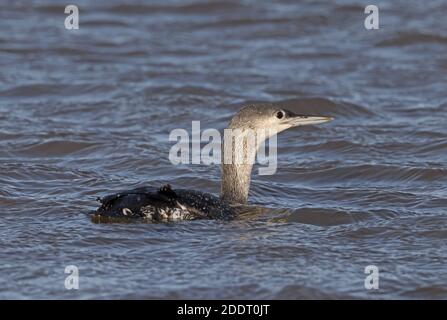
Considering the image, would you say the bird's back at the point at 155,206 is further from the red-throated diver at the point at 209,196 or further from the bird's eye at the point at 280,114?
the bird's eye at the point at 280,114

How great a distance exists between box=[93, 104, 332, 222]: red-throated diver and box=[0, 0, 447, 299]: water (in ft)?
0.42

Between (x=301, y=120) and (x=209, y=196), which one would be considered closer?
(x=209, y=196)

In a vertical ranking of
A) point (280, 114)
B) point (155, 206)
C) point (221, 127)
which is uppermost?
point (280, 114)

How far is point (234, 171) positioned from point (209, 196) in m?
0.55

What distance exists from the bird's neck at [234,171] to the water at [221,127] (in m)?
0.23

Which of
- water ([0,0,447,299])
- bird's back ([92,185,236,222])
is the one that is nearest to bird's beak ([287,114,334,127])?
water ([0,0,447,299])

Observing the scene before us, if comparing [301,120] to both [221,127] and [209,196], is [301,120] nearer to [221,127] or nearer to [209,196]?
[209,196]

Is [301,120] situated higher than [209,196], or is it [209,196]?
[301,120]

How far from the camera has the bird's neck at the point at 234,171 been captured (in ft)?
31.7

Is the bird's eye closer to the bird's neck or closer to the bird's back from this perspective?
the bird's neck

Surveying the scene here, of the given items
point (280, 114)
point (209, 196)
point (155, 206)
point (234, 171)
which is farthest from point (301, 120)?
point (155, 206)

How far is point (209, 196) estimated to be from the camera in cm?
920

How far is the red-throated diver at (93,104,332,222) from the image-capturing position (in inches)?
340

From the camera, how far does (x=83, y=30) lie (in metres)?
18.0
